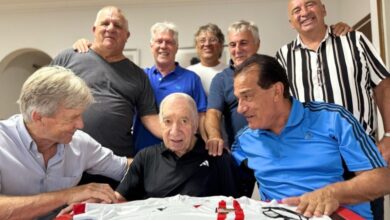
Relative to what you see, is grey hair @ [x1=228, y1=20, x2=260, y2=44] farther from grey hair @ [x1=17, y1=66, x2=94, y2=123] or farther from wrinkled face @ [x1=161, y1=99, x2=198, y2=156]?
grey hair @ [x1=17, y1=66, x2=94, y2=123]

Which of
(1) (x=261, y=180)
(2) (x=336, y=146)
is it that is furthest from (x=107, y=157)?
(2) (x=336, y=146)

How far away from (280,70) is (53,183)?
3.35 ft

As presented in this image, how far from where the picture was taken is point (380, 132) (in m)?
2.73

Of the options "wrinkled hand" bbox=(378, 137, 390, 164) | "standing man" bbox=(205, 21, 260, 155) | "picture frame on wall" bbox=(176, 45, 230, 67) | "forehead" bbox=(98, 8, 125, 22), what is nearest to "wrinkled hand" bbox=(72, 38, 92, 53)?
"forehead" bbox=(98, 8, 125, 22)

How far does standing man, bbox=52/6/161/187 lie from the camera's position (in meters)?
1.97

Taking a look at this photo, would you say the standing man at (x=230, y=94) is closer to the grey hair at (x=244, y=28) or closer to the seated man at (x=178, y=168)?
the grey hair at (x=244, y=28)

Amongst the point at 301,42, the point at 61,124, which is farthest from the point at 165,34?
the point at 61,124

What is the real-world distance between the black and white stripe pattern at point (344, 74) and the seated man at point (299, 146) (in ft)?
1.37

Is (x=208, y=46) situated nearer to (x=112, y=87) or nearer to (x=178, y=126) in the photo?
(x=112, y=87)

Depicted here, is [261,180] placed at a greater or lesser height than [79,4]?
lesser

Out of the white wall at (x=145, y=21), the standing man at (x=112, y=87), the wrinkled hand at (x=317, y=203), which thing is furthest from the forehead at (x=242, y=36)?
the white wall at (x=145, y=21)

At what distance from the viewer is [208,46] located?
269 cm

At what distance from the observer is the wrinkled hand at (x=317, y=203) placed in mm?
1158

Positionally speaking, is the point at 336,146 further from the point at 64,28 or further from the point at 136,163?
the point at 64,28
